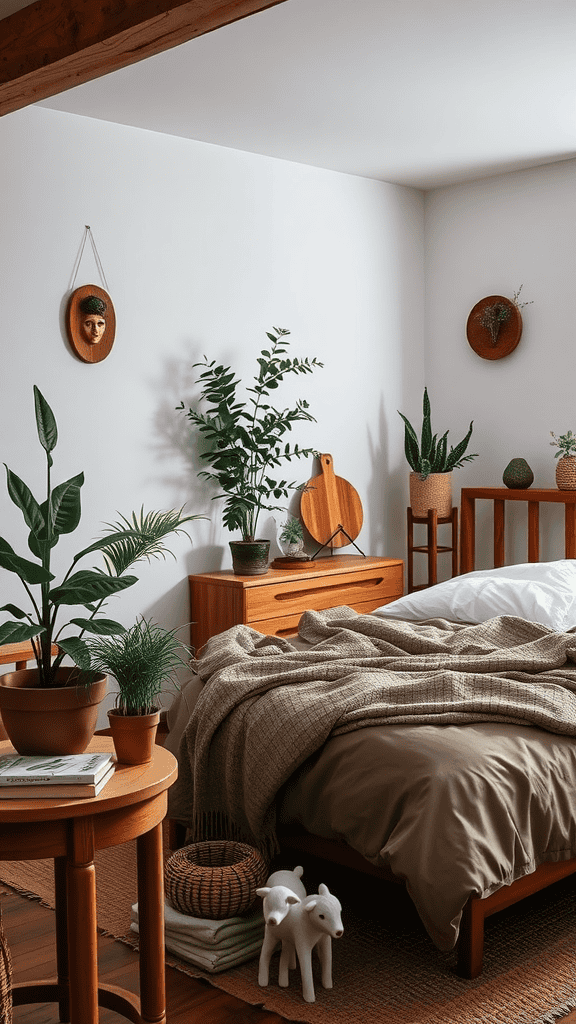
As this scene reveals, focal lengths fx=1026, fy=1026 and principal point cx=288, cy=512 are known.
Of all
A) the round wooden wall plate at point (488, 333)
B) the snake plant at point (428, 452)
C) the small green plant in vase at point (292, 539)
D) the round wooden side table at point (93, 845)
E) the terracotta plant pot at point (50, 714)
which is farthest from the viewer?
the snake plant at point (428, 452)

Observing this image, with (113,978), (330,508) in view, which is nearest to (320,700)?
(113,978)

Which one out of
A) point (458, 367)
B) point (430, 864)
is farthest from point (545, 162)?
point (430, 864)

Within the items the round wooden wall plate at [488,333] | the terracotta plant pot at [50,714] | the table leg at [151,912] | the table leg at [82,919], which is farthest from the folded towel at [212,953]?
the round wooden wall plate at [488,333]

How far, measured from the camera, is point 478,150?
4930mm

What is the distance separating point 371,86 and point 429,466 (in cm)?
207

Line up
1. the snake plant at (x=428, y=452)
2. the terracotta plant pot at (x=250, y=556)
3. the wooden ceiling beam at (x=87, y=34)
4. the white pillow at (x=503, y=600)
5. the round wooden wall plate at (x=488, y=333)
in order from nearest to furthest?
the wooden ceiling beam at (x=87, y=34)
the white pillow at (x=503, y=600)
the terracotta plant pot at (x=250, y=556)
the round wooden wall plate at (x=488, y=333)
the snake plant at (x=428, y=452)

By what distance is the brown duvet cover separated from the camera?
93.1 inches

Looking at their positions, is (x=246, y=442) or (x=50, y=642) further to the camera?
(x=246, y=442)

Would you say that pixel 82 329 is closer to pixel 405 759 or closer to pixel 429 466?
pixel 429 466

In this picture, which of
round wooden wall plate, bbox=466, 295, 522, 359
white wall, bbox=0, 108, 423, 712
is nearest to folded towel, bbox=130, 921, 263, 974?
white wall, bbox=0, 108, 423, 712

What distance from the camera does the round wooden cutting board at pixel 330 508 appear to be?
527 centimetres

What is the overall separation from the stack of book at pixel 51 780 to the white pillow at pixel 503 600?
2.17 metres

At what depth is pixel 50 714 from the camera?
6.31 ft

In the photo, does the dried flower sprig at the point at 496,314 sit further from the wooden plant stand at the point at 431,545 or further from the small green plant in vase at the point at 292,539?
the small green plant in vase at the point at 292,539
